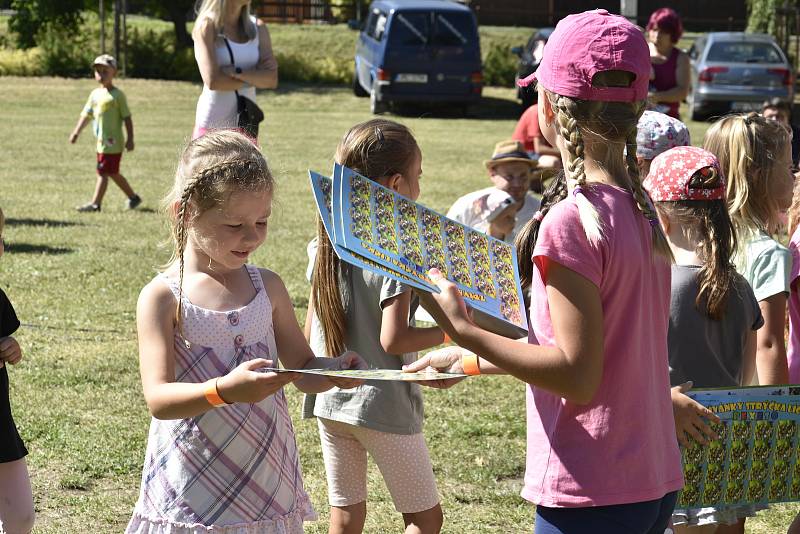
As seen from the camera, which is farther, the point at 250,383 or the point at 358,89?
the point at 358,89

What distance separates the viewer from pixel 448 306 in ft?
7.11

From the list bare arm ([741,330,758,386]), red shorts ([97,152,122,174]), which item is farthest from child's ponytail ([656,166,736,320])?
red shorts ([97,152,122,174])

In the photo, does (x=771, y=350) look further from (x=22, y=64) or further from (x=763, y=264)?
(x=22, y=64)

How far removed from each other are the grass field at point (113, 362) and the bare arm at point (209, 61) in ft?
4.43

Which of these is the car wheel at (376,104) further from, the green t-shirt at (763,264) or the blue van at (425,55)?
the green t-shirt at (763,264)

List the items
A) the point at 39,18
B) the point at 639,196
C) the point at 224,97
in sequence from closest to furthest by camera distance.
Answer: the point at 639,196 → the point at 224,97 → the point at 39,18

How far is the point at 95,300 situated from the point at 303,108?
19129 mm

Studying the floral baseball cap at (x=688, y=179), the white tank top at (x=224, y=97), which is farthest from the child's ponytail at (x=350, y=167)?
the white tank top at (x=224, y=97)

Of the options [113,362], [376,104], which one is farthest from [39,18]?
[113,362]

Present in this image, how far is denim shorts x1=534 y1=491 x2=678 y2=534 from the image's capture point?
7.68 feet

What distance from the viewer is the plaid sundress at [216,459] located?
2.68 meters

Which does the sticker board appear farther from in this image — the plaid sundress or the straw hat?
the straw hat

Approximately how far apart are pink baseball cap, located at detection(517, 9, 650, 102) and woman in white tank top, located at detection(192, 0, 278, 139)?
4.46 m

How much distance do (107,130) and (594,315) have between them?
11.0 metres
